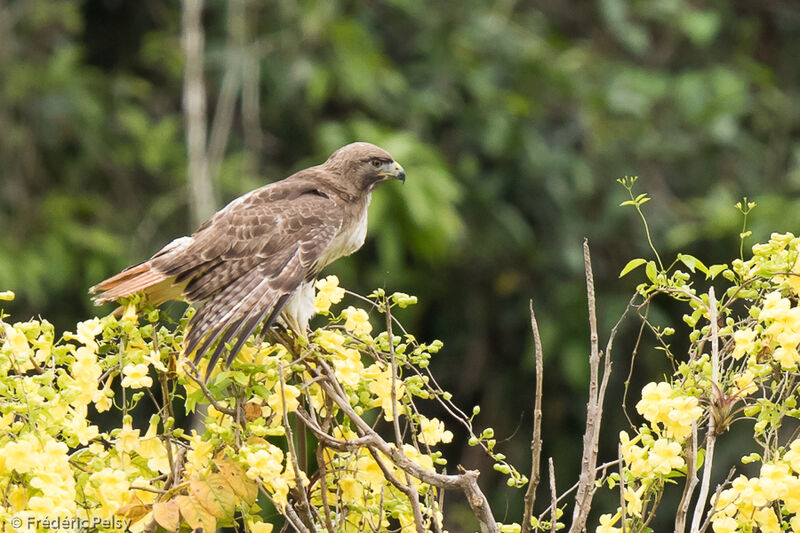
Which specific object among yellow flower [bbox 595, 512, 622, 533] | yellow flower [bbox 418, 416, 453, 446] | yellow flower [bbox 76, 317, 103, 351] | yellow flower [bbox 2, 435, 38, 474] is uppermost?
yellow flower [bbox 76, 317, 103, 351]

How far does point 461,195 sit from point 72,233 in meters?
2.23

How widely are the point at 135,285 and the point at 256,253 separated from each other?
19.9 inches

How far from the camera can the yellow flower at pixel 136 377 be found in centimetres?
220

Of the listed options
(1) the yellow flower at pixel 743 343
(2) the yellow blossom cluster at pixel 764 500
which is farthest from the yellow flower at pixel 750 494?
(1) the yellow flower at pixel 743 343

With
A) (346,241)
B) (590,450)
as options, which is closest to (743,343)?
(590,450)

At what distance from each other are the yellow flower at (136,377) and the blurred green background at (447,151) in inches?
161

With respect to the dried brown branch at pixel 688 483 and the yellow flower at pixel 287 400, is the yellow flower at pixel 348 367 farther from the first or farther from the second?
the dried brown branch at pixel 688 483

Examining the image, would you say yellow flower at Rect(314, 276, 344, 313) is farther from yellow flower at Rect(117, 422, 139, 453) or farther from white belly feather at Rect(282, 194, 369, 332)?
yellow flower at Rect(117, 422, 139, 453)

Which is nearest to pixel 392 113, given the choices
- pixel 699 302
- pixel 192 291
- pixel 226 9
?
pixel 226 9

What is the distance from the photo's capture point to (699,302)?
217 cm

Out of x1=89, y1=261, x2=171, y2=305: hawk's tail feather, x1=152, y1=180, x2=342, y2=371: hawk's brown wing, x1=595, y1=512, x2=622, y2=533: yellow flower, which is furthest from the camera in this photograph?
x1=152, y1=180, x2=342, y2=371: hawk's brown wing

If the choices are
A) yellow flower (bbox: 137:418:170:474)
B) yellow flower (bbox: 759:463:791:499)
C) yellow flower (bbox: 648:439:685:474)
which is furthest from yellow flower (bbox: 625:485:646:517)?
yellow flower (bbox: 137:418:170:474)

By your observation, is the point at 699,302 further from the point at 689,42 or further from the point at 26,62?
the point at 689,42

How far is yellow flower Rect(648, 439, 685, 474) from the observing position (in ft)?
6.57
